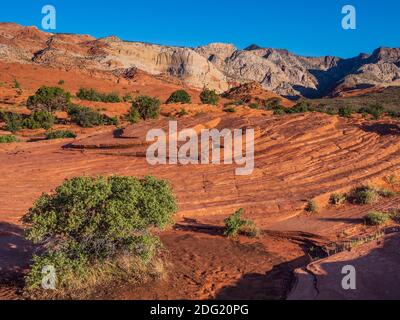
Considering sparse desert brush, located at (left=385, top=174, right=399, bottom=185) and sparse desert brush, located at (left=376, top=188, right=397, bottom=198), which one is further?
sparse desert brush, located at (left=385, top=174, right=399, bottom=185)

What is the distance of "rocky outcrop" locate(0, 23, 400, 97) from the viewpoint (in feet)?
195

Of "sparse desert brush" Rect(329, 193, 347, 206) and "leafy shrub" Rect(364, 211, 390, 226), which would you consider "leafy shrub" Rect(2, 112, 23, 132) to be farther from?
"leafy shrub" Rect(364, 211, 390, 226)

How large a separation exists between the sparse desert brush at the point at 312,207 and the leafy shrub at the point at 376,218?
1.36m

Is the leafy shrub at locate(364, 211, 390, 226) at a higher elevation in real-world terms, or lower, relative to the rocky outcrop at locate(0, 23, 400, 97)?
lower

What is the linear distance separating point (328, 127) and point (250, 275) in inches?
419

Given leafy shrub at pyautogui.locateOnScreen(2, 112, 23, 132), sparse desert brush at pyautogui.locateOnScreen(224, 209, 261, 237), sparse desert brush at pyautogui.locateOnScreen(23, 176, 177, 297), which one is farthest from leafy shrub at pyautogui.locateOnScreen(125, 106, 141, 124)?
sparse desert brush at pyautogui.locateOnScreen(23, 176, 177, 297)

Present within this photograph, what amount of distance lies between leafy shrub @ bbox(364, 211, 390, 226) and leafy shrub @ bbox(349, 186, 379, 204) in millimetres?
1414

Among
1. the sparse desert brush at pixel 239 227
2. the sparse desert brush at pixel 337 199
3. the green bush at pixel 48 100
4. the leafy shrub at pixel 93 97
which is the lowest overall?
the sparse desert brush at pixel 239 227

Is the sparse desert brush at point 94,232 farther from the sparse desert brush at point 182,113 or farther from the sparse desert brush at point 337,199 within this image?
the sparse desert brush at point 182,113

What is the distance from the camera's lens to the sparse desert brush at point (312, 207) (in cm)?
1139

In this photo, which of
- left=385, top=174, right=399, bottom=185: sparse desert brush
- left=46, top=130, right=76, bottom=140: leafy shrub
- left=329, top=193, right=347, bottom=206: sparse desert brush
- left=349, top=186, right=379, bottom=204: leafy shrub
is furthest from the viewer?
left=46, top=130, right=76, bottom=140: leafy shrub

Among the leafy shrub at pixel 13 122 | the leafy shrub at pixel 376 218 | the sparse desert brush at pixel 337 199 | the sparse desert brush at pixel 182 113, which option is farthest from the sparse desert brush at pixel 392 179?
the leafy shrub at pixel 13 122

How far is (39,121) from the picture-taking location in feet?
88.1

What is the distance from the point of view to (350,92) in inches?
3019
